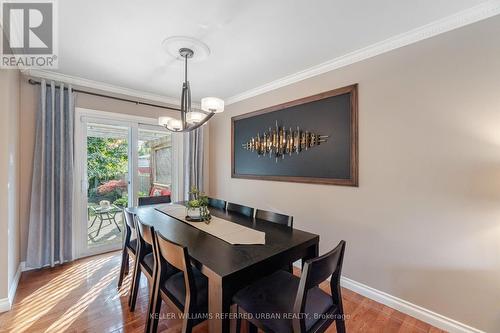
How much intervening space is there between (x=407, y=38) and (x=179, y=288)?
8.93 feet

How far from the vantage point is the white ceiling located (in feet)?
5.34

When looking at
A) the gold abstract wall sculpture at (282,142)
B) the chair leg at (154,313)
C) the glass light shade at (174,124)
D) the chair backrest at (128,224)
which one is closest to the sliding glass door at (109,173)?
the chair backrest at (128,224)

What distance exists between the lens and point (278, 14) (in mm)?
1727

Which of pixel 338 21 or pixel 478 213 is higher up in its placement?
pixel 338 21

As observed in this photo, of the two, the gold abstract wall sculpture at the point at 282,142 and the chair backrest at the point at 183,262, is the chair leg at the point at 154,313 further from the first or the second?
the gold abstract wall sculpture at the point at 282,142

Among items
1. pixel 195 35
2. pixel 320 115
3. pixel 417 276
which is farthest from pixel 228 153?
pixel 417 276

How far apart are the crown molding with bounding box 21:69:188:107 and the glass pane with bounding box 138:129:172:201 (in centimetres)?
54

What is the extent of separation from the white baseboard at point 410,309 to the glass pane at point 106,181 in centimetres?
326

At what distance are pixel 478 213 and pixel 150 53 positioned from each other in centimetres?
317

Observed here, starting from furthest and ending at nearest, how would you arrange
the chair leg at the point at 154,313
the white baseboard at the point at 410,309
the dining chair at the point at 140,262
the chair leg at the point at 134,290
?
1. the chair leg at the point at 134,290
2. the dining chair at the point at 140,262
3. the white baseboard at the point at 410,309
4. the chair leg at the point at 154,313

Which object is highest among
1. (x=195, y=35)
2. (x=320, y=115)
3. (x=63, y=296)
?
(x=195, y=35)

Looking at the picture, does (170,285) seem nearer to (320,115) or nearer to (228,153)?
(320,115)

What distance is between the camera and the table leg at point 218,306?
3.75 feet

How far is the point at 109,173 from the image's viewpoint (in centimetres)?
327
